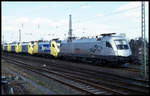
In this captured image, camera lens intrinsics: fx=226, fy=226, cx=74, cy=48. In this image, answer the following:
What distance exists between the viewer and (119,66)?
23172 millimetres

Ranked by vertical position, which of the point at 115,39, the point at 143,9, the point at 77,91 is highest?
the point at 143,9

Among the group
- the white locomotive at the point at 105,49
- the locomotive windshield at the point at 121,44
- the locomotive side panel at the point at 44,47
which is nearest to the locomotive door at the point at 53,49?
the locomotive side panel at the point at 44,47

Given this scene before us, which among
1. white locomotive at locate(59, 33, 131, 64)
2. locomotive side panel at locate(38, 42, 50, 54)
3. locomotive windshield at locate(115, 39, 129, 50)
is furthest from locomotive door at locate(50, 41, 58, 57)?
locomotive windshield at locate(115, 39, 129, 50)

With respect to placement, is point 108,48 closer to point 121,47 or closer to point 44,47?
point 121,47

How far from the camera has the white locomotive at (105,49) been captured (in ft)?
70.1

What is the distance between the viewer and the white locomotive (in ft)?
70.1

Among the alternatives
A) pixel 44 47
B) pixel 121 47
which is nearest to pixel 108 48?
pixel 121 47

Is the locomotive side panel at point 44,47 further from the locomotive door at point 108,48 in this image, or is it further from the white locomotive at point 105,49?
the locomotive door at point 108,48

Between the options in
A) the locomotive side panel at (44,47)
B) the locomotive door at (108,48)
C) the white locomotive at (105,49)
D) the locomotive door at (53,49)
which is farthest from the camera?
the locomotive side panel at (44,47)

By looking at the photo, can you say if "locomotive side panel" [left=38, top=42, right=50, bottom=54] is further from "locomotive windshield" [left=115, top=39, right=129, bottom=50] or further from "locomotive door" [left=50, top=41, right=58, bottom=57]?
"locomotive windshield" [left=115, top=39, right=129, bottom=50]

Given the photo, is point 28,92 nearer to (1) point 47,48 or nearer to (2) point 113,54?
(2) point 113,54

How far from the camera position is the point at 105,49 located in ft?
73.3

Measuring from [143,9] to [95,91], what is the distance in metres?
7.07

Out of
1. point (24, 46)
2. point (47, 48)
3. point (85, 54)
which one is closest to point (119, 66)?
point (85, 54)
